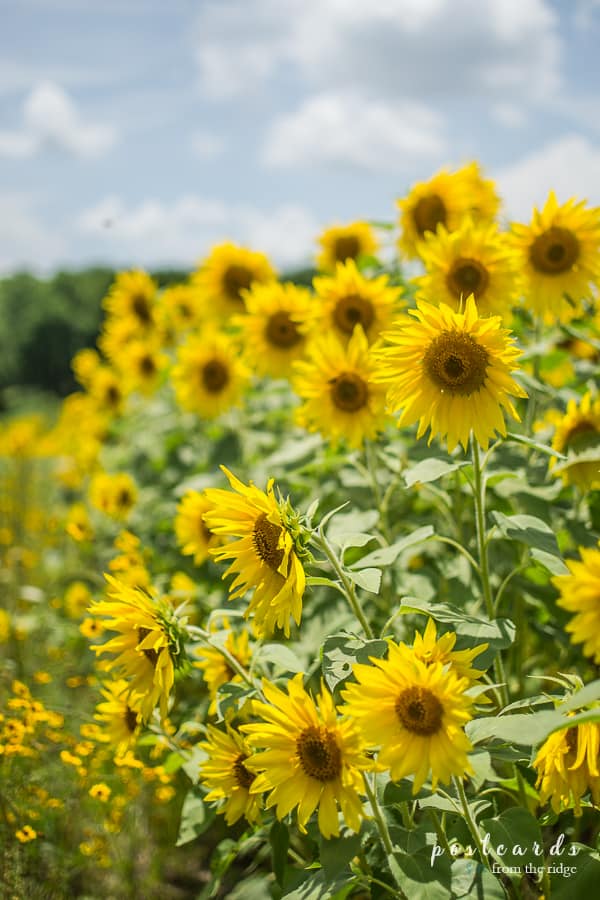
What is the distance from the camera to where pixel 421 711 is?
4.90 feet

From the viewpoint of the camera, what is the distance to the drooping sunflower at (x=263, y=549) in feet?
5.66

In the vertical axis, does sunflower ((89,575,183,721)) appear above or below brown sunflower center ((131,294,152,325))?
below

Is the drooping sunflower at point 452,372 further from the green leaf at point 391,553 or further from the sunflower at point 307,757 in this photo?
the sunflower at point 307,757

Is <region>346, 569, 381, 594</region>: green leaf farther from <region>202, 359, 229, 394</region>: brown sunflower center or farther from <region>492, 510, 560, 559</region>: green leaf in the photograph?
<region>202, 359, 229, 394</region>: brown sunflower center

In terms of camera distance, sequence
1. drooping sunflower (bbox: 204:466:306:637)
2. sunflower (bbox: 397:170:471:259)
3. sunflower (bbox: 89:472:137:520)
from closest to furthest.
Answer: drooping sunflower (bbox: 204:466:306:637)
sunflower (bbox: 397:170:471:259)
sunflower (bbox: 89:472:137:520)

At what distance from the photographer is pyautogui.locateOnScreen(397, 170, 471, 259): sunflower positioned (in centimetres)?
341

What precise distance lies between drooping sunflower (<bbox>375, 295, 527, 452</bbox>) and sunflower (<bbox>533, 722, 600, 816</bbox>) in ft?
2.25

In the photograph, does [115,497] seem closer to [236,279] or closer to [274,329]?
[236,279]

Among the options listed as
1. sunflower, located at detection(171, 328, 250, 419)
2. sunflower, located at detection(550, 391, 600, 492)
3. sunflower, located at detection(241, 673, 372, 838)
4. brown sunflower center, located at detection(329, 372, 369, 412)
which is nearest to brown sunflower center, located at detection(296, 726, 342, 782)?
sunflower, located at detection(241, 673, 372, 838)

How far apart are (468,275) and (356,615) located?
1358mm

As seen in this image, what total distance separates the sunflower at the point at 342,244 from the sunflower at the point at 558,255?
1.49 metres

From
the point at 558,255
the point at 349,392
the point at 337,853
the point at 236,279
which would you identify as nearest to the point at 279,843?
the point at 337,853

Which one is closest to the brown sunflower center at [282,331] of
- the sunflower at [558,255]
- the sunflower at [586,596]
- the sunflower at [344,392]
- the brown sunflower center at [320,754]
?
the sunflower at [344,392]

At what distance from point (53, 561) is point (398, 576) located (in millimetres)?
5137
